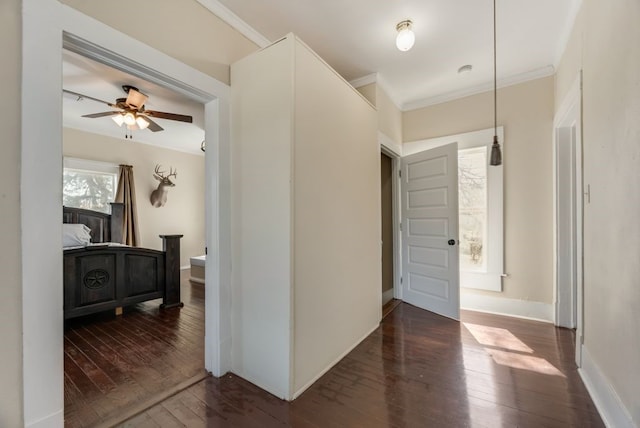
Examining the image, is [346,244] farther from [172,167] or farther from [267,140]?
[172,167]

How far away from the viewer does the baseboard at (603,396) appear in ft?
4.48

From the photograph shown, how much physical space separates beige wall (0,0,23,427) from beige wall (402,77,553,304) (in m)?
4.09

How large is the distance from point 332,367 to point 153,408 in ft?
4.02

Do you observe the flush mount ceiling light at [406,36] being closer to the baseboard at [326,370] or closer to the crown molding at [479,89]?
the crown molding at [479,89]

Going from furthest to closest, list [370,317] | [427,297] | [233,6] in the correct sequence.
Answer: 1. [427,297]
2. [370,317]
3. [233,6]

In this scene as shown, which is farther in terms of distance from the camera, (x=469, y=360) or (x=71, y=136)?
(x=71, y=136)

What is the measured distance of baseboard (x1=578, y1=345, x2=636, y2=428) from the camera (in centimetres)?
137

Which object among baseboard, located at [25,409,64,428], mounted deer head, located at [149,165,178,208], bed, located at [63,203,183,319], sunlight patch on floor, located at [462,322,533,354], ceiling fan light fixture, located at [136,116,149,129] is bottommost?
sunlight patch on floor, located at [462,322,533,354]

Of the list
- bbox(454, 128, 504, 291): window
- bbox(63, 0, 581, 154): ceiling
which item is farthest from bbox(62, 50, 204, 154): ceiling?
bbox(454, 128, 504, 291): window

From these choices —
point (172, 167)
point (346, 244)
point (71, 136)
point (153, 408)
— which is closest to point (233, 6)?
point (346, 244)

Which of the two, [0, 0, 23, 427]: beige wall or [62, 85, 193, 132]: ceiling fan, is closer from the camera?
[0, 0, 23, 427]: beige wall

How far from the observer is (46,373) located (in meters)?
1.26

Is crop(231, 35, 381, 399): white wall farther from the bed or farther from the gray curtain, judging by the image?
the gray curtain

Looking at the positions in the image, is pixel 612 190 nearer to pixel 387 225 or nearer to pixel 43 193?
pixel 387 225
